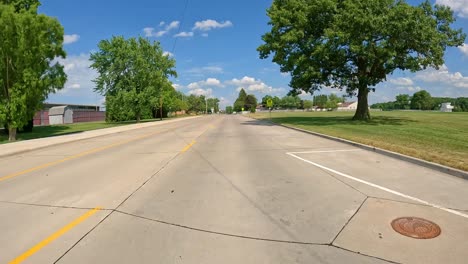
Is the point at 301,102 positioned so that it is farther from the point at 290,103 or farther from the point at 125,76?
the point at 125,76

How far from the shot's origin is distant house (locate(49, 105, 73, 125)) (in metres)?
53.5

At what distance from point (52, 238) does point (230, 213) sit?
2469mm

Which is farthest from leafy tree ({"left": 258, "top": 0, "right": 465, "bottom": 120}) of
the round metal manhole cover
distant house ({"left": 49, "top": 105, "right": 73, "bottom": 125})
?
distant house ({"left": 49, "top": 105, "right": 73, "bottom": 125})

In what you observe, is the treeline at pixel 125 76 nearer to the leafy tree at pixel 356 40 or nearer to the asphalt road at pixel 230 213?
the leafy tree at pixel 356 40

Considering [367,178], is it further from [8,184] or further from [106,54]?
[106,54]

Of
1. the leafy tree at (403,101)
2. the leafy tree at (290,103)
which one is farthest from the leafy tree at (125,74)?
the leafy tree at (403,101)

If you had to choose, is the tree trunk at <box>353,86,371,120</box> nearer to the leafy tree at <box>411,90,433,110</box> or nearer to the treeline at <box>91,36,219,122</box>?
the treeline at <box>91,36,219,122</box>

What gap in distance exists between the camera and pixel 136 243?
13.2ft

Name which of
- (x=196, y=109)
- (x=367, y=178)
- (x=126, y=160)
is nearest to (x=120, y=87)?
(x=126, y=160)

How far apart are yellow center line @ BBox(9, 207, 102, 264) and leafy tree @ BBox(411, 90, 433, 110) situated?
541ft

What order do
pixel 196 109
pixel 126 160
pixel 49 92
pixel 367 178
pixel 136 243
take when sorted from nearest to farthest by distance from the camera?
pixel 136 243, pixel 367 178, pixel 126 160, pixel 49 92, pixel 196 109

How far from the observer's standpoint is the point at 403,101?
17575 cm

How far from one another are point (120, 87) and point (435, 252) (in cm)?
4637

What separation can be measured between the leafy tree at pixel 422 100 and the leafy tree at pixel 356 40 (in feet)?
452
